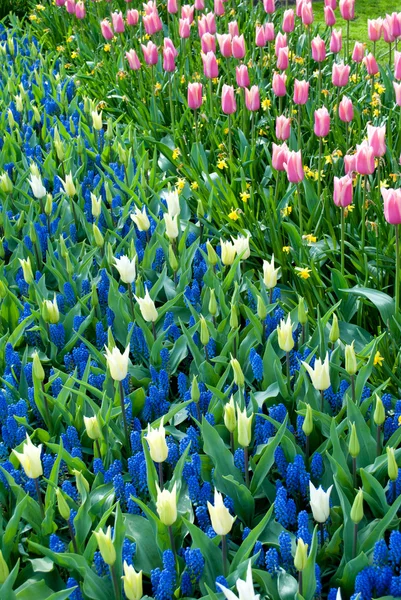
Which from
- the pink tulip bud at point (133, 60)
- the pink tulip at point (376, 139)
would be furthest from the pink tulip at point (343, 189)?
the pink tulip bud at point (133, 60)

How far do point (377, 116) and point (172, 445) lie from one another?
2498 mm

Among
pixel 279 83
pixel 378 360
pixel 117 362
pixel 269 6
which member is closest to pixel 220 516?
pixel 117 362

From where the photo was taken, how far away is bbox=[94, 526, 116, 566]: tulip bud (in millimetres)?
1697

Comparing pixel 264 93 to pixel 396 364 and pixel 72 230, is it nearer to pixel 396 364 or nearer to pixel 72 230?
pixel 72 230

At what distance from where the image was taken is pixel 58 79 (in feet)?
18.3

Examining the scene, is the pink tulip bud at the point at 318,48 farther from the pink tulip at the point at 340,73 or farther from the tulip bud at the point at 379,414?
the tulip bud at the point at 379,414

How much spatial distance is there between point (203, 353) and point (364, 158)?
862mm

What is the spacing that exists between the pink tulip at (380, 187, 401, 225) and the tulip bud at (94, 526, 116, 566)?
1.35 m

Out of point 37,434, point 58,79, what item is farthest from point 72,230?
point 58,79

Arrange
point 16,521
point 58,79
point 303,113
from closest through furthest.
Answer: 1. point 16,521
2. point 303,113
3. point 58,79

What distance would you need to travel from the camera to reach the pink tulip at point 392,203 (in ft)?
8.03

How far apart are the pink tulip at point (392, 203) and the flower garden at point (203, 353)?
0.01m

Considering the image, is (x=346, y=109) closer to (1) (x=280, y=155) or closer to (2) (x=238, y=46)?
(1) (x=280, y=155)

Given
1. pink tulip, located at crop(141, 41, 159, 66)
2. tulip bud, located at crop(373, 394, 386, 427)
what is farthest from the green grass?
tulip bud, located at crop(373, 394, 386, 427)
